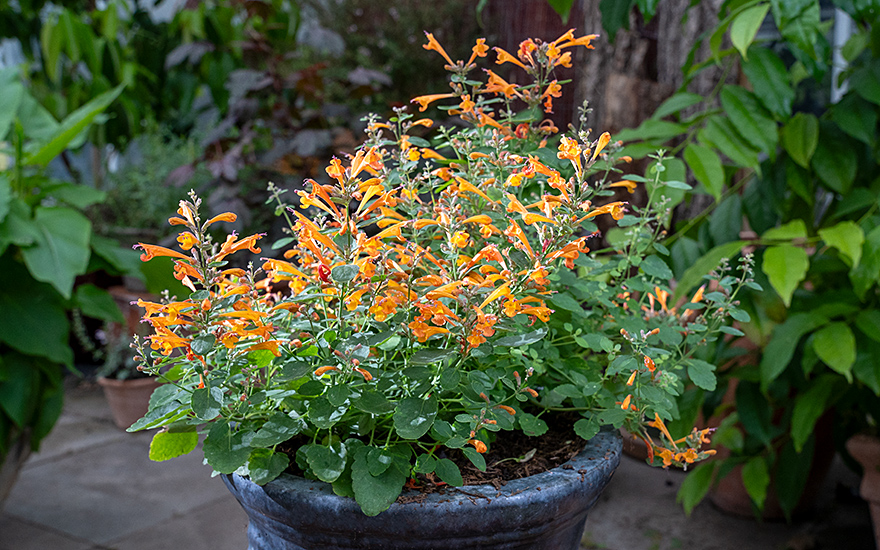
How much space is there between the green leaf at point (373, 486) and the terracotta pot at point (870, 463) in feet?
4.42

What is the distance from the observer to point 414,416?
0.55 m

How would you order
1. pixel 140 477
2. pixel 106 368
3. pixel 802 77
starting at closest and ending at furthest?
1. pixel 802 77
2. pixel 140 477
3. pixel 106 368

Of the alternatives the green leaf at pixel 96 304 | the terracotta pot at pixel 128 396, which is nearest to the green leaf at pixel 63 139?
the green leaf at pixel 96 304

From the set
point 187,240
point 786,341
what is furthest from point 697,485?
point 187,240

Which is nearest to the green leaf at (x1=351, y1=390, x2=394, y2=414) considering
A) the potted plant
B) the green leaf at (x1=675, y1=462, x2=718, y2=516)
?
the potted plant

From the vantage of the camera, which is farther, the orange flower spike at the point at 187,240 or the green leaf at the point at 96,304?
the green leaf at the point at 96,304

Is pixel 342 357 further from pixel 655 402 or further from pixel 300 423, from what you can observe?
pixel 655 402

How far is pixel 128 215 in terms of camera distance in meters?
3.47

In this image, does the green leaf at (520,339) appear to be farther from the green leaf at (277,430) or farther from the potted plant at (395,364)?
the green leaf at (277,430)

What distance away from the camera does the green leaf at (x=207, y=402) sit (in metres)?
0.53

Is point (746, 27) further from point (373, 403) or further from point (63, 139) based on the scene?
point (63, 139)

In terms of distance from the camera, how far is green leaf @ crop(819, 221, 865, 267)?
1000mm

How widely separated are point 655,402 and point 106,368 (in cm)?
262

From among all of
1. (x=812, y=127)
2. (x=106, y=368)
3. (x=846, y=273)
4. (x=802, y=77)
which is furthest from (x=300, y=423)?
(x=106, y=368)
